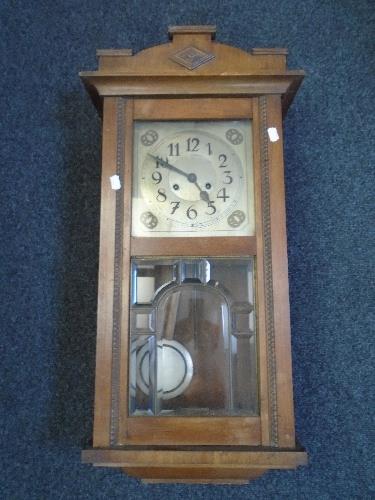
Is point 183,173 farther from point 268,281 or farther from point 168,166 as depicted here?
point 268,281

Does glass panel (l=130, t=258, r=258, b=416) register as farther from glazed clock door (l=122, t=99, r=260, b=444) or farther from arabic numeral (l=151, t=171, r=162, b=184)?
arabic numeral (l=151, t=171, r=162, b=184)

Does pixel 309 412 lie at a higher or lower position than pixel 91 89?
lower

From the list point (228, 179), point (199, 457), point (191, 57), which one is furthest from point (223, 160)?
point (199, 457)

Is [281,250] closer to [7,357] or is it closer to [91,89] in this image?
[91,89]

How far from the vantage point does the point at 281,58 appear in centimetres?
83

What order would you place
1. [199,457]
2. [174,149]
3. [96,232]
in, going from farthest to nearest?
1. [96,232]
2. [174,149]
3. [199,457]

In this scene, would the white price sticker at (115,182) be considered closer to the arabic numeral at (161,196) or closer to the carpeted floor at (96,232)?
the arabic numeral at (161,196)

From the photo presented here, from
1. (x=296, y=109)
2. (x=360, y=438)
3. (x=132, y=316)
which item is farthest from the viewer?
(x=296, y=109)

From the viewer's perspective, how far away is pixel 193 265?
801 millimetres

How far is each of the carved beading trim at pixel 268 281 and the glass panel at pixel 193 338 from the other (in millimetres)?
22

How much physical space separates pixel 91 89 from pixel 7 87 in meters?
0.29

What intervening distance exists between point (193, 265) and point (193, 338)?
0.10 metres

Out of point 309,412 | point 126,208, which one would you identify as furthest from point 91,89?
point 309,412

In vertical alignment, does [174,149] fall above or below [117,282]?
above
